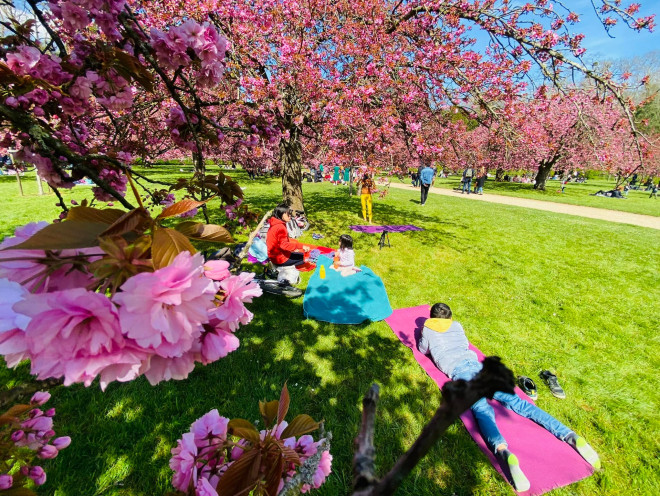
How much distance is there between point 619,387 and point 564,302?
2.41m

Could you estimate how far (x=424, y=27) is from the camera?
320 inches

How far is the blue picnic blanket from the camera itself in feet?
15.5

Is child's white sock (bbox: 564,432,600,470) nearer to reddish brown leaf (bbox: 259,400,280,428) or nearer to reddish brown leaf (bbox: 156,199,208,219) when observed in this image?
reddish brown leaf (bbox: 259,400,280,428)

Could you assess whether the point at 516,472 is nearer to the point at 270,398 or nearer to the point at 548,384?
the point at 548,384

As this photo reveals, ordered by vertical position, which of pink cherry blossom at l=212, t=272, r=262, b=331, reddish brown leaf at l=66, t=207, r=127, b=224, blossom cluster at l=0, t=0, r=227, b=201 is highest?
blossom cluster at l=0, t=0, r=227, b=201

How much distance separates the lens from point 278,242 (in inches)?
224

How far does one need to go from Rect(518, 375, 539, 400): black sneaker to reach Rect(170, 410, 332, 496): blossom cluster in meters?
3.31

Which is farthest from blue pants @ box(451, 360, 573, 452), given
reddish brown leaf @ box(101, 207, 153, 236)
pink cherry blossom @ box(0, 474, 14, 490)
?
pink cherry blossom @ box(0, 474, 14, 490)

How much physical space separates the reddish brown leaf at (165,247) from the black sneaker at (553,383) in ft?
14.9

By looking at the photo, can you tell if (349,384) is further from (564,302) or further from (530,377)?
(564,302)

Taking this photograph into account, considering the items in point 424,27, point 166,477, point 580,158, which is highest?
point 424,27

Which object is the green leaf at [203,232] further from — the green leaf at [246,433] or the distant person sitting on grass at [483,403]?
the distant person sitting on grass at [483,403]

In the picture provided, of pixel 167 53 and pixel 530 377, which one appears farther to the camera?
pixel 530 377

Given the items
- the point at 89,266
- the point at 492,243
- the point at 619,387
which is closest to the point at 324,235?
the point at 492,243
